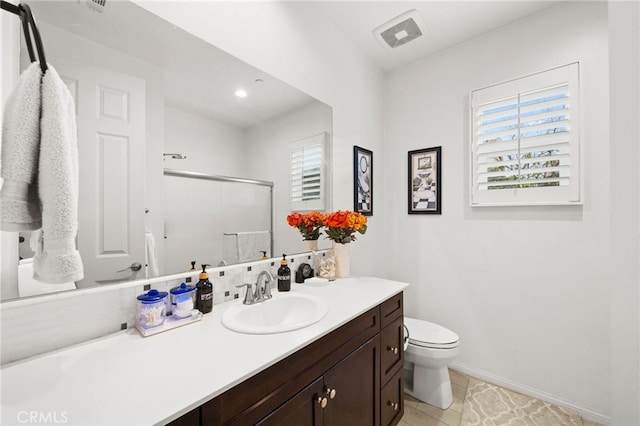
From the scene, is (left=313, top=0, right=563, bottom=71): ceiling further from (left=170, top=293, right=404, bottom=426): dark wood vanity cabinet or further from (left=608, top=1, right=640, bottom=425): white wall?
(left=170, top=293, right=404, bottom=426): dark wood vanity cabinet

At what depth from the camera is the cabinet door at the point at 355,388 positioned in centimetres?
103

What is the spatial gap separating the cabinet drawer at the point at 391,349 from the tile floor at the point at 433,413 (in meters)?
0.40

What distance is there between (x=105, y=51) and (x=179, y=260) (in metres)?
0.83

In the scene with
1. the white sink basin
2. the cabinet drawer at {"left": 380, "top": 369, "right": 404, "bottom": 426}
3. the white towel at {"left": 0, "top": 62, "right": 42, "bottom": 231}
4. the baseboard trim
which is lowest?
the baseboard trim

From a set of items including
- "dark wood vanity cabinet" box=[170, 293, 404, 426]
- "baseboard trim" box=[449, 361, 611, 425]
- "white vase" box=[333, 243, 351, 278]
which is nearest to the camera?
"dark wood vanity cabinet" box=[170, 293, 404, 426]

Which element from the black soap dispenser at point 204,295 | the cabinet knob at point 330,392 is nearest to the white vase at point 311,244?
the black soap dispenser at point 204,295

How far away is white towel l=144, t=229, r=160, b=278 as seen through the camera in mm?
1070

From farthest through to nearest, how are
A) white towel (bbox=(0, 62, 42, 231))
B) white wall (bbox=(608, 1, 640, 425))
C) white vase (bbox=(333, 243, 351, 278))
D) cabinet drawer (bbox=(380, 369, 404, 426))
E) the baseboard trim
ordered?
1. white vase (bbox=(333, 243, 351, 278))
2. the baseboard trim
3. cabinet drawer (bbox=(380, 369, 404, 426))
4. white towel (bbox=(0, 62, 42, 231))
5. white wall (bbox=(608, 1, 640, 425))

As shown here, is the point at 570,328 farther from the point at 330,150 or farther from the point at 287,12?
the point at 287,12

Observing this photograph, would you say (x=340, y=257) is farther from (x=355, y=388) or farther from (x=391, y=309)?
(x=355, y=388)

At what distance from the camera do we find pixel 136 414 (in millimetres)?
576

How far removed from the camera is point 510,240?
192cm

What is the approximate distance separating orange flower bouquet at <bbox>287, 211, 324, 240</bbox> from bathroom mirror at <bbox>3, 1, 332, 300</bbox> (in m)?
0.11

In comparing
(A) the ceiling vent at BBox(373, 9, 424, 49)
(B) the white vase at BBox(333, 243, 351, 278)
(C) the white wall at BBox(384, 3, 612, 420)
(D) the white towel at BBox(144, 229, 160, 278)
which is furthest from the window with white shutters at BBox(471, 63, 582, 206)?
(D) the white towel at BBox(144, 229, 160, 278)
